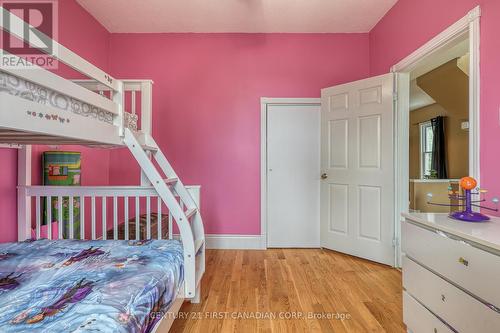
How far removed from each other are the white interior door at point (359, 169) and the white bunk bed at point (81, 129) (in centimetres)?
168

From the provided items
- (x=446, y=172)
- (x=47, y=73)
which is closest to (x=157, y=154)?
(x=47, y=73)

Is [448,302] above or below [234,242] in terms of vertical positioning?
above

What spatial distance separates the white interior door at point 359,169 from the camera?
8.51 ft

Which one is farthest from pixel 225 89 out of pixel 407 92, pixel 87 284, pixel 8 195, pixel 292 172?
pixel 87 284

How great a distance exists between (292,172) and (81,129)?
2.34 meters

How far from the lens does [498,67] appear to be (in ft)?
4.97

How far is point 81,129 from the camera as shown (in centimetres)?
126

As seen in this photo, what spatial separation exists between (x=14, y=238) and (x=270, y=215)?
233cm

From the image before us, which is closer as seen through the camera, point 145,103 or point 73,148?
point 145,103

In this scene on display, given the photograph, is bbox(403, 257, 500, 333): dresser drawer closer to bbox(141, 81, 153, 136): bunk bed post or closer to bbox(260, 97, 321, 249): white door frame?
bbox(260, 97, 321, 249): white door frame

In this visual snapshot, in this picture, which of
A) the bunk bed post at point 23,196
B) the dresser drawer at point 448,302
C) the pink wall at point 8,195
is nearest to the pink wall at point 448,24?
the dresser drawer at point 448,302

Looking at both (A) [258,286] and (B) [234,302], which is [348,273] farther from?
(B) [234,302]

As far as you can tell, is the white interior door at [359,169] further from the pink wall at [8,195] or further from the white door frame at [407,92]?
the pink wall at [8,195]

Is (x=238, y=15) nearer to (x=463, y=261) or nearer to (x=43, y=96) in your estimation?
(x=43, y=96)
